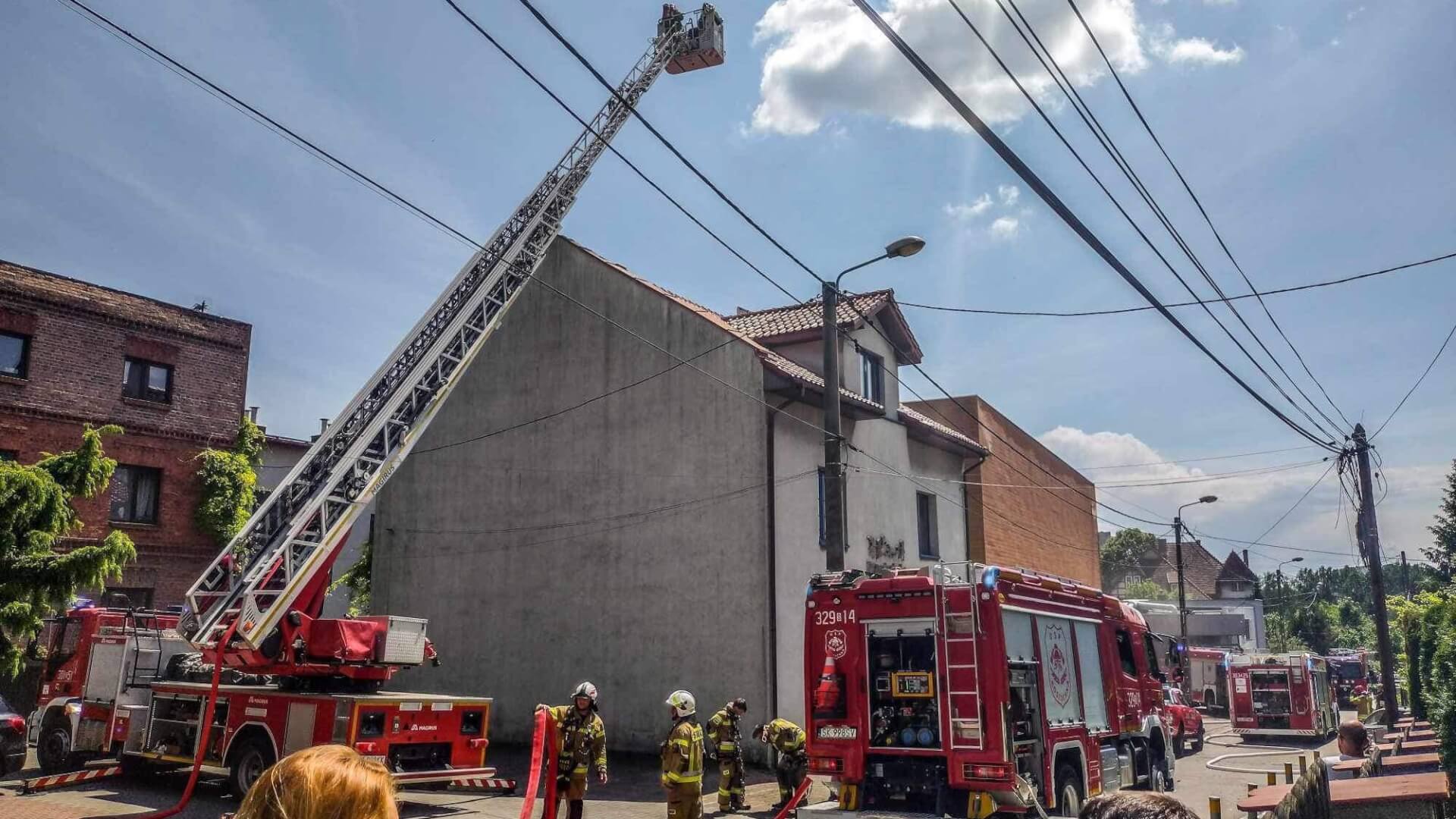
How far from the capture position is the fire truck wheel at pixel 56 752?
15039 mm

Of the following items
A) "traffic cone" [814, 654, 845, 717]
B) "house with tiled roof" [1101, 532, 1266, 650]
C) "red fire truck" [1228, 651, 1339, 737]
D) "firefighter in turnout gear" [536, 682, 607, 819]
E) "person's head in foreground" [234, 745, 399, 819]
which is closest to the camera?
"person's head in foreground" [234, 745, 399, 819]

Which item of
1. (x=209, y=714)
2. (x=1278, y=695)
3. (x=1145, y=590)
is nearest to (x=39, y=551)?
(x=209, y=714)

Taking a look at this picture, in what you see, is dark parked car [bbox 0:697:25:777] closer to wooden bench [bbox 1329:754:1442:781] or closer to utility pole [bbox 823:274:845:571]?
utility pole [bbox 823:274:845:571]

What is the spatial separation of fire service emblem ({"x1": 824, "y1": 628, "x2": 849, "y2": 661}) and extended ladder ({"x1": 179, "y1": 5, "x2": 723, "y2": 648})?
5763mm

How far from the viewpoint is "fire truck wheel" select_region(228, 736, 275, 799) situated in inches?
504

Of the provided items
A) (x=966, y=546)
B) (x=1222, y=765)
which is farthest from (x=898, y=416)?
(x=1222, y=765)

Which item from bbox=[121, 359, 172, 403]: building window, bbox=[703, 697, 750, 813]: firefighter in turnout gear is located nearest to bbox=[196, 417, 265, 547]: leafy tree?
bbox=[121, 359, 172, 403]: building window

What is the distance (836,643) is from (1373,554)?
1862cm

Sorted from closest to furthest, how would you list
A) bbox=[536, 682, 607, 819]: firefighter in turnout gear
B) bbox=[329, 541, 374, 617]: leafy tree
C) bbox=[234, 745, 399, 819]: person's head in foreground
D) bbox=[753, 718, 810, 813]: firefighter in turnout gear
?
bbox=[234, 745, 399, 819]: person's head in foreground → bbox=[536, 682, 607, 819]: firefighter in turnout gear → bbox=[753, 718, 810, 813]: firefighter in turnout gear → bbox=[329, 541, 374, 617]: leafy tree

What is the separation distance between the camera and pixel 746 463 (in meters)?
19.5

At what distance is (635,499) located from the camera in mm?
20672

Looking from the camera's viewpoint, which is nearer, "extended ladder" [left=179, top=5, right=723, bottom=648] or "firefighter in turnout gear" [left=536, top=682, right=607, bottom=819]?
"firefighter in turnout gear" [left=536, top=682, right=607, bottom=819]

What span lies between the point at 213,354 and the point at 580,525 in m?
11.5

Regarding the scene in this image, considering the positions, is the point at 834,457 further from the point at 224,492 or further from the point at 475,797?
the point at 224,492
